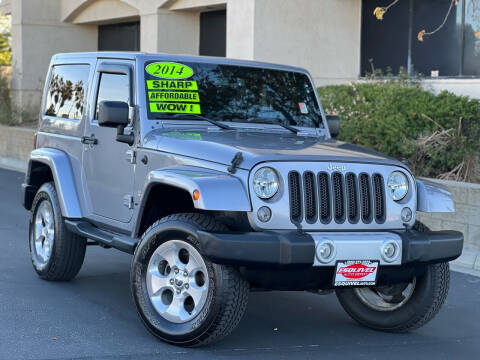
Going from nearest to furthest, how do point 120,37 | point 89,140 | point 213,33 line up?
point 89,140 < point 213,33 < point 120,37

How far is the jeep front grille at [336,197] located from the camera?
19.2 feet

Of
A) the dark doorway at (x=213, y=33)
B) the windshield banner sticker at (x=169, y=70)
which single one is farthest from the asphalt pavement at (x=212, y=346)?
the dark doorway at (x=213, y=33)

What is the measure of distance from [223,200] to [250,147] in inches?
24.1

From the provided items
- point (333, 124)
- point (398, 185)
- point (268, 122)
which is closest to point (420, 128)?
point (333, 124)

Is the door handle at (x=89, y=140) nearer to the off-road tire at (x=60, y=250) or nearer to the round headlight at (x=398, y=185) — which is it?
the off-road tire at (x=60, y=250)

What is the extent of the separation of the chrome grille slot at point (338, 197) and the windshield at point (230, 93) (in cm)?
145

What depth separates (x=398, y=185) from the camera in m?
6.28

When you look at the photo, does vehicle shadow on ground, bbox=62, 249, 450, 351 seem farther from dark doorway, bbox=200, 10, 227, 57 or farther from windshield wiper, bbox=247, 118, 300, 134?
dark doorway, bbox=200, 10, 227, 57

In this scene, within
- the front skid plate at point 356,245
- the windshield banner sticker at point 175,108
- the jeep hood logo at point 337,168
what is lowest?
the front skid plate at point 356,245

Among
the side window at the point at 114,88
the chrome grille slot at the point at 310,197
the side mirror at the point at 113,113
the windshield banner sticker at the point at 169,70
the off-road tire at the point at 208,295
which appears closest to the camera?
the off-road tire at the point at 208,295

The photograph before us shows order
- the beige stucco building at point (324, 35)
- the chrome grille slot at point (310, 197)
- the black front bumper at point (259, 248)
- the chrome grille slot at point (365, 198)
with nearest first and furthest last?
the black front bumper at point (259, 248), the chrome grille slot at point (310, 197), the chrome grille slot at point (365, 198), the beige stucco building at point (324, 35)

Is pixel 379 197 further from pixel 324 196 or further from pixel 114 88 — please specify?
pixel 114 88

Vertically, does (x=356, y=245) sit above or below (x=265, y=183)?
below

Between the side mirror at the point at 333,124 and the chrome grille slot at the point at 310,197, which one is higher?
the side mirror at the point at 333,124
